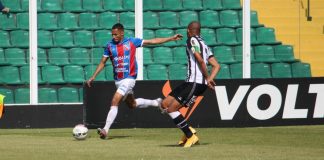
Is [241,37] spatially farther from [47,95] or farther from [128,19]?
[47,95]

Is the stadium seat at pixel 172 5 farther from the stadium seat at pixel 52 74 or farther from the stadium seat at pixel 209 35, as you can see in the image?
the stadium seat at pixel 52 74

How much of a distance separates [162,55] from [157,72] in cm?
52

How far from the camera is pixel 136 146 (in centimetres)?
1523

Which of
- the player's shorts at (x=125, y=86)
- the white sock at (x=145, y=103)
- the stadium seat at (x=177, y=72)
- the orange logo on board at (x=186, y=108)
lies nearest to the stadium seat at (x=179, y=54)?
the stadium seat at (x=177, y=72)

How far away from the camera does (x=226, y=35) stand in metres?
22.5

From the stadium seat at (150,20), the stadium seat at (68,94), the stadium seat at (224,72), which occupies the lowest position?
the stadium seat at (68,94)

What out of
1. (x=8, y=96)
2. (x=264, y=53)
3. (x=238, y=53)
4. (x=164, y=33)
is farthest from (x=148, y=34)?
(x=8, y=96)

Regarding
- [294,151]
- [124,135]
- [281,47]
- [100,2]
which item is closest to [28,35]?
[100,2]

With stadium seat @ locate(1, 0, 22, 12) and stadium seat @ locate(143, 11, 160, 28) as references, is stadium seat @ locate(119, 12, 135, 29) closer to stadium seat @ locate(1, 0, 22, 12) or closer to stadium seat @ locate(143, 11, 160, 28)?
stadium seat @ locate(143, 11, 160, 28)

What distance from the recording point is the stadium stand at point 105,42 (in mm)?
21078

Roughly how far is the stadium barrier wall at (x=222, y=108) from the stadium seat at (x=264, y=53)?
105 cm

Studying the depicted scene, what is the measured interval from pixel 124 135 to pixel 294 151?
4.96m

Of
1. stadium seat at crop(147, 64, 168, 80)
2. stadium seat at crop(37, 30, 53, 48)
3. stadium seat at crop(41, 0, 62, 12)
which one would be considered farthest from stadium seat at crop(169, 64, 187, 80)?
stadium seat at crop(41, 0, 62, 12)

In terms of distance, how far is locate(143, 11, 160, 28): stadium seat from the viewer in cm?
2225
